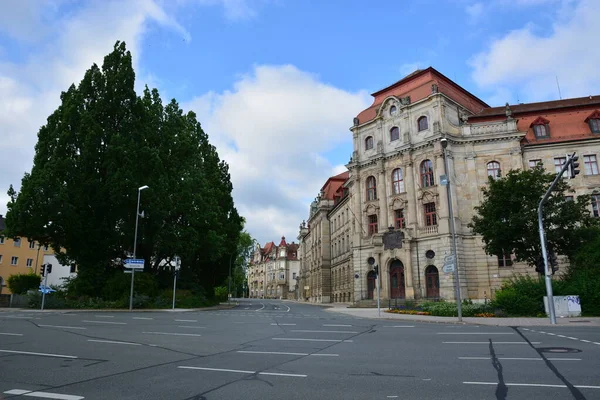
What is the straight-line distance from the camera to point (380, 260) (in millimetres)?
45219

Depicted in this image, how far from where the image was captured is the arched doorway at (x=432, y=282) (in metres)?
41.5

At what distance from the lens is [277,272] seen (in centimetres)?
13100

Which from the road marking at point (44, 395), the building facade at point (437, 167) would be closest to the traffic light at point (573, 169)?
the road marking at point (44, 395)

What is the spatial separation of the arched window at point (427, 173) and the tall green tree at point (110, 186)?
71.1 feet

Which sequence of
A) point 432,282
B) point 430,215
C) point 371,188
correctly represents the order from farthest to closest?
point 371,188 → point 430,215 → point 432,282

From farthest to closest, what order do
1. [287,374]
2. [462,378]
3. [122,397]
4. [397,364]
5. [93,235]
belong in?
[93,235] → [397,364] → [287,374] → [462,378] → [122,397]

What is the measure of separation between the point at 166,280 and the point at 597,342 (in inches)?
1317

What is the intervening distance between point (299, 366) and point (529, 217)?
23.2m

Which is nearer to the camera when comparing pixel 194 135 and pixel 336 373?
pixel 336 373

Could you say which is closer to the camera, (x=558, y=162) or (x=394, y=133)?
(x=558, y=162)

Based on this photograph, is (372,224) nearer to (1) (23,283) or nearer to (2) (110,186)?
(2) (110,186)

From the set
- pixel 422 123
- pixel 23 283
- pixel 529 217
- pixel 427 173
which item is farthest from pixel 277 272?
pixel 529 217

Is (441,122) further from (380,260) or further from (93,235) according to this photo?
(93,235)

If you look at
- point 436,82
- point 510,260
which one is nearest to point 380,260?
point 510,260
